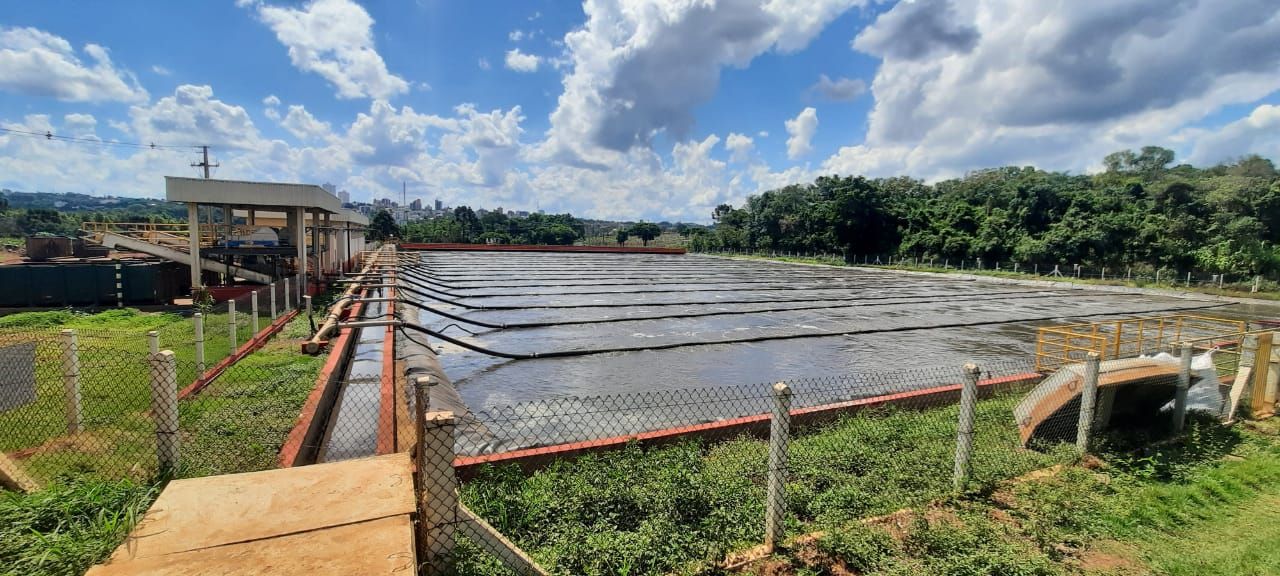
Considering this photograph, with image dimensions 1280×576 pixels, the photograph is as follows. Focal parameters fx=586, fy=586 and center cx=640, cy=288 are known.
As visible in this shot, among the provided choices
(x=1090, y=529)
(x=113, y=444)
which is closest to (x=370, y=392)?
(x=113, y=444)

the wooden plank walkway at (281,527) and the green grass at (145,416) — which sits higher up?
the wooden plank walkway at (281,527)

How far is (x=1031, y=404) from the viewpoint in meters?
6.07

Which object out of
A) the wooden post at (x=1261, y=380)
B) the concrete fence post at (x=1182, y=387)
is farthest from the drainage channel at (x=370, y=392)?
the wooden post at (x=1261, y=380)

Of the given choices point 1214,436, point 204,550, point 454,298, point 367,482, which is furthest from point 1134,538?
point 454,298

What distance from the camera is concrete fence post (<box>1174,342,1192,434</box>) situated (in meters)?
6.13

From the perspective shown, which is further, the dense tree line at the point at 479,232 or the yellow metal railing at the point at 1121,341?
the dense tree line at the point at 479,232

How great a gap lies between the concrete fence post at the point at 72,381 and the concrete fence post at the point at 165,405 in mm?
2191

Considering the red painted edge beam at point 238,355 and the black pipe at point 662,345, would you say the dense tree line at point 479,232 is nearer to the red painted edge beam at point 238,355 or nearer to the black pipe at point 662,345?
the red painted edge beam at point 238,355

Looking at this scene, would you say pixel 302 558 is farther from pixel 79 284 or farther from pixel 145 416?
pixel 79 284

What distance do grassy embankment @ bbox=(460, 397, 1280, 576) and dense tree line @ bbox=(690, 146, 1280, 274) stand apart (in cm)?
3609

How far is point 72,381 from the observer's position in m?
5.28

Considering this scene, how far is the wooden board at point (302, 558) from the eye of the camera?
90.0 inches

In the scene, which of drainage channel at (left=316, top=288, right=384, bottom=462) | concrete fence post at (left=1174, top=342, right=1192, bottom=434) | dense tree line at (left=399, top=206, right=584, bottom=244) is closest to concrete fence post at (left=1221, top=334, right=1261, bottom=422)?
concrete fence post at (left=1174, top=342, right=1192, bottom=434)

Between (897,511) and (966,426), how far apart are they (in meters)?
0.91
